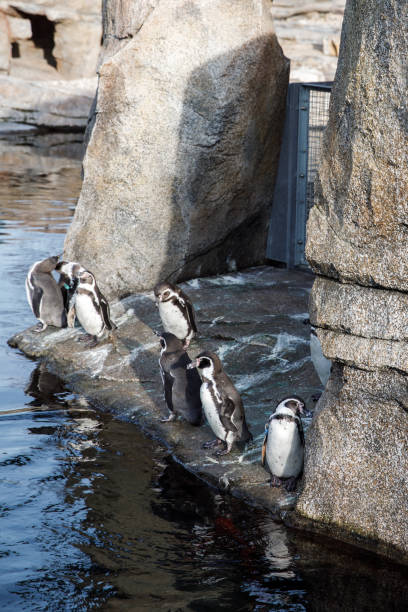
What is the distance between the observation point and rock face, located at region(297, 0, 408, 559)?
4.48 meters

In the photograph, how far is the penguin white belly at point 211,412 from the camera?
5844mm

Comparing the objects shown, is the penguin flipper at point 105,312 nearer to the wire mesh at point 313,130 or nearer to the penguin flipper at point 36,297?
the penguin flipper at point 36,297

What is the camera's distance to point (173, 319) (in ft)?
24.9

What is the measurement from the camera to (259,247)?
997 cm

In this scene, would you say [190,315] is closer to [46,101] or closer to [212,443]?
[212,443]

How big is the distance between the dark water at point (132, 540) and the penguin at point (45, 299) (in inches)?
59.5

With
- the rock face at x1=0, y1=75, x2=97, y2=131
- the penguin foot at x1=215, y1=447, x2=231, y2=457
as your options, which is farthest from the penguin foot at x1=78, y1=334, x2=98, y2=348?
the rock face at x1=0, y1=75, x2=97, y2=131

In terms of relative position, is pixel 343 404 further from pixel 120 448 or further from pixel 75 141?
pixel 75 141

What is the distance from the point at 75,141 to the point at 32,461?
67.3 feet

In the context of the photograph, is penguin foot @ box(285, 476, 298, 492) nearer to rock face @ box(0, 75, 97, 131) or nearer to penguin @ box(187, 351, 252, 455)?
penguin @ box(187, 351, 252, 455)

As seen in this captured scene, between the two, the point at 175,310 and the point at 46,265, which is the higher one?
the point at 46,265

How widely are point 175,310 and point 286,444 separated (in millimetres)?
2443

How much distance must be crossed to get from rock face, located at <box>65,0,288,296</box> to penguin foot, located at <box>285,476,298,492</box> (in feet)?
12.9

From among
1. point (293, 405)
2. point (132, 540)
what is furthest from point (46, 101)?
point (132, 540)
